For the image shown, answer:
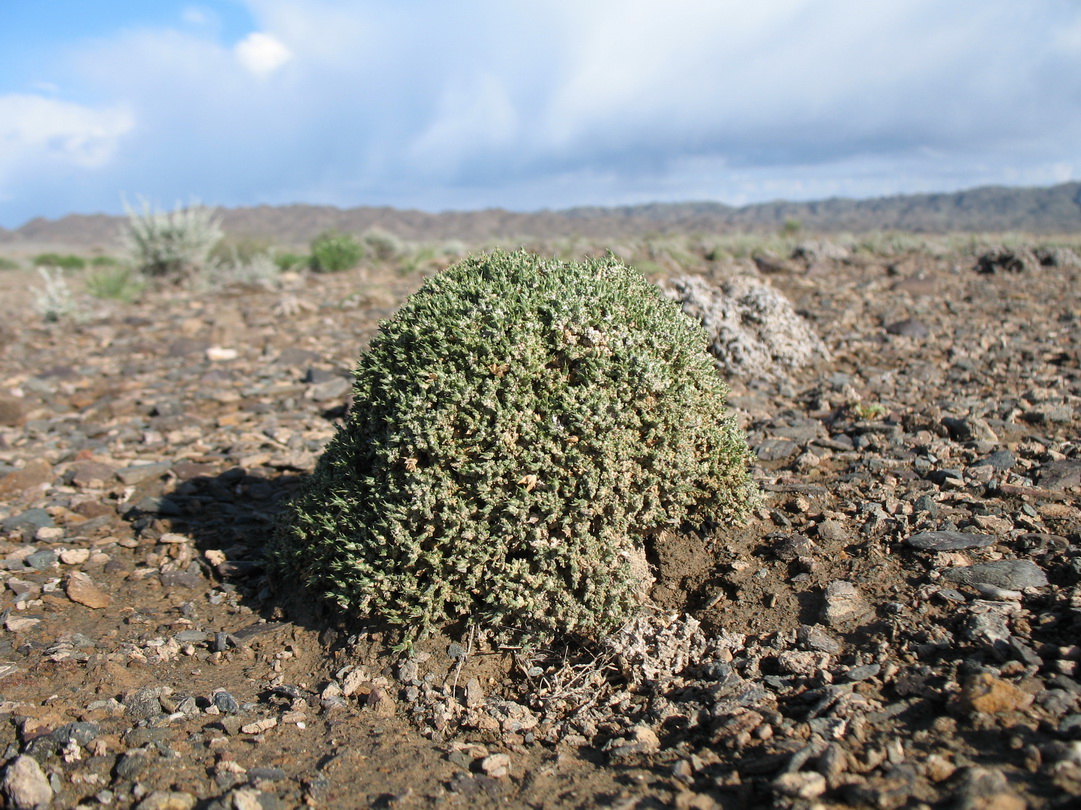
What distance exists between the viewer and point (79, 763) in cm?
274

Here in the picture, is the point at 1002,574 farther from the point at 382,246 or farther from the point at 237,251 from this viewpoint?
the point at 237,251

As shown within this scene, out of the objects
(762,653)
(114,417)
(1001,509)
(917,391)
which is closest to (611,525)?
(762,653)

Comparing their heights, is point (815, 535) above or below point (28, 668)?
above

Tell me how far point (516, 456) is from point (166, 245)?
13.8 meters

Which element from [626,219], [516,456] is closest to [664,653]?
[516,456]

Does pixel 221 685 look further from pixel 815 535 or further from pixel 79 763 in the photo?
pixel 815 535

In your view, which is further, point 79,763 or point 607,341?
point 607,341

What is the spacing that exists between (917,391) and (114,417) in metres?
6.81

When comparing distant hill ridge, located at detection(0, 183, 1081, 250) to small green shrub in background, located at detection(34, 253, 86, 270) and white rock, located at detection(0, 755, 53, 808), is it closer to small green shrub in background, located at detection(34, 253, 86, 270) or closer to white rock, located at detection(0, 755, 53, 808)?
small green shrub in background, located at detection(34, 253, 86, 270)

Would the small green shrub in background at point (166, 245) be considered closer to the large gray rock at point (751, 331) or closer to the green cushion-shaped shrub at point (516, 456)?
the large gray rock at point (751, 331)

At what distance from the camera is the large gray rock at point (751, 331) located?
645 cm

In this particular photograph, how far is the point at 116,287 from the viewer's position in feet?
46.6

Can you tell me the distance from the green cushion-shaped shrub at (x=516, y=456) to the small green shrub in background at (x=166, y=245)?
42.5 feet

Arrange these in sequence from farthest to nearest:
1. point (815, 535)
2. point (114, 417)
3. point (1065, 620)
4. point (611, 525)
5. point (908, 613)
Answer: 1. point (114, 417)
2. point (815, 535)
3. point (611, 525)
4. point (908, 613)
5. point (1065, 620)
